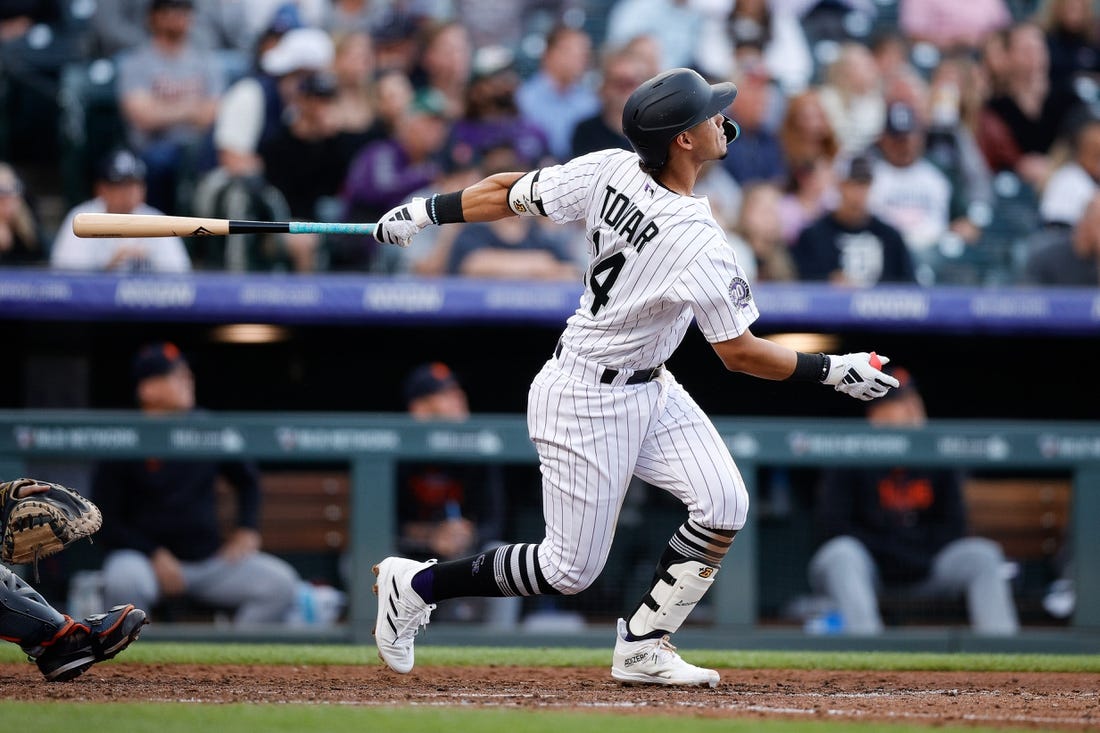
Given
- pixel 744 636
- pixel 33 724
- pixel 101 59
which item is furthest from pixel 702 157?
pixel 101 59

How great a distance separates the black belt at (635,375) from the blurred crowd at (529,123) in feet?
10.3

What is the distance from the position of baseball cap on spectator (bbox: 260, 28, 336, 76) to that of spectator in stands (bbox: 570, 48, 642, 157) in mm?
1502

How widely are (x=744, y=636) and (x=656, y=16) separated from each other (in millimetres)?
4167

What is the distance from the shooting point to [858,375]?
3846mm

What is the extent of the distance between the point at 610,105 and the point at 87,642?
4.82 meters

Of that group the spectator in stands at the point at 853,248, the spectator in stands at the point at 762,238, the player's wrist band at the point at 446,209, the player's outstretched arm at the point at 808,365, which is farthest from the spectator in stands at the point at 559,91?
the player's outstretched arm at the point at 808,365

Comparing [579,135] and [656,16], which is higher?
[656,16]

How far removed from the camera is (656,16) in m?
Answer: 8.83

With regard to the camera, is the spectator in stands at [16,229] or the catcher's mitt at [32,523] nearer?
the catcher's mitt at [32,523]

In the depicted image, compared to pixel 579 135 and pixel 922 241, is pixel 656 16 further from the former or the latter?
pixel 922 241

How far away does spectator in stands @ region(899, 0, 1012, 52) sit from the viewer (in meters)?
9.11

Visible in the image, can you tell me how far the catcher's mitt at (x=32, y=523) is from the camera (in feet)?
13.3

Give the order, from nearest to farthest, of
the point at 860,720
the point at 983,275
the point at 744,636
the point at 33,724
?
the point at 33,724
the point at 860,720
the point at 744,636
the point at 983,275

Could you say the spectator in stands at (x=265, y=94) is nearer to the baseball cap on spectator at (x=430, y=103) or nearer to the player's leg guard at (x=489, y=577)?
the baseball cap on spectator at (x=430, y=103)
